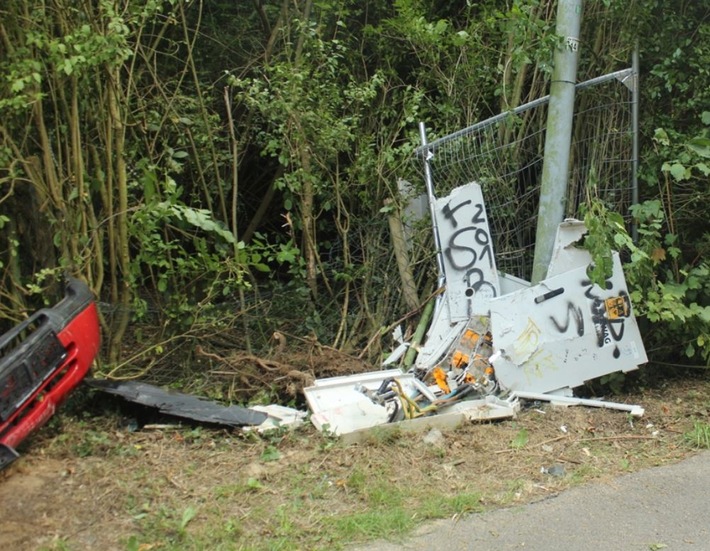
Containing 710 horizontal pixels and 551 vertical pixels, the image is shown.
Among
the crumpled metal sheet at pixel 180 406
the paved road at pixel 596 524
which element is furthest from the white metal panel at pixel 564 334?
the crumpled metal sheet at pixel 180 406

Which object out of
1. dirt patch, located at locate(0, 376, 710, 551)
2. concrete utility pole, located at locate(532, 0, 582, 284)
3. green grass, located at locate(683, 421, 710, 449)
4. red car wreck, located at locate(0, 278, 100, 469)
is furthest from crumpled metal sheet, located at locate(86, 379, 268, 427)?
green grass, located at locate(683, 421, 710, 449)

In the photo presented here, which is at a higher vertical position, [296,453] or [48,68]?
[48,68]

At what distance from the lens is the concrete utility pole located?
17.8 ft

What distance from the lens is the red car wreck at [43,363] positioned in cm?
357

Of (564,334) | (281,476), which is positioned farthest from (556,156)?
(281,476)

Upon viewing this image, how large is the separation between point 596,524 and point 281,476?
5.89ft

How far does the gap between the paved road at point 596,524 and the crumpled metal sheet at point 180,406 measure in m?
1.63

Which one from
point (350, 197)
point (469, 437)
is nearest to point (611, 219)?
point (469, 437)

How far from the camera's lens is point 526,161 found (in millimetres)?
6203

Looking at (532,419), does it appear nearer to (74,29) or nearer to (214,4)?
(74,29)

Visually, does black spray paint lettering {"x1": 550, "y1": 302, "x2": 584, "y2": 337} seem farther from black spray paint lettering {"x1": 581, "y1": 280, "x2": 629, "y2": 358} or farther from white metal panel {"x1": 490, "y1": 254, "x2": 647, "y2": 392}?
black spray paint lettering {"x1": 581, "y1": 280, "x2": 629, "y2": 358}

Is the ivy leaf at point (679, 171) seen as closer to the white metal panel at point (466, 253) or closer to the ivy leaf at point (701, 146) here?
the ivy leaf at point (701, 146)

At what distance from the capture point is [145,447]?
170 inches

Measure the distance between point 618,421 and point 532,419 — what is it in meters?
0.63
